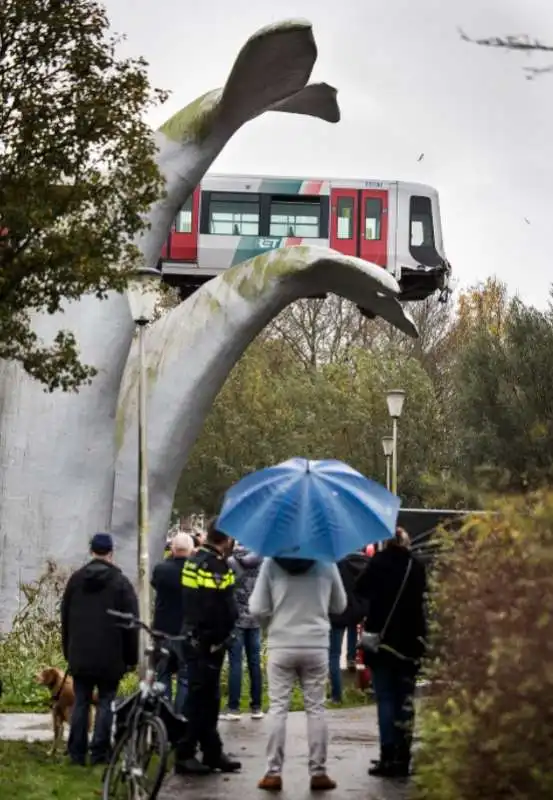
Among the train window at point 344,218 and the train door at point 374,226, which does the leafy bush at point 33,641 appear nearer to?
the train window at point 344,218

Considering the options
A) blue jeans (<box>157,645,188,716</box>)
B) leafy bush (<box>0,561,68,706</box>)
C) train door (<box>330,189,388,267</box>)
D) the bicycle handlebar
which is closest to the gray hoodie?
the bicycle handlebar

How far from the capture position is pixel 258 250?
35188mm

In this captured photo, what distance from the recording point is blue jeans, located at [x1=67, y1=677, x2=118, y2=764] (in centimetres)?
991

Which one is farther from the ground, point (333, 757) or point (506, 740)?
point (506, 740)

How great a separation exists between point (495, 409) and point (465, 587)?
3047 cm

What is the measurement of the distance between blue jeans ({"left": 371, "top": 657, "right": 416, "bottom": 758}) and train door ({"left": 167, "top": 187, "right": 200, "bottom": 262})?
84.9ft

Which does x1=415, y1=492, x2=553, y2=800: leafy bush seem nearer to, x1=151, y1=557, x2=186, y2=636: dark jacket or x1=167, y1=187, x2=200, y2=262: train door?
x1=151, y1=557, x2=186, y2=636: dark jacket

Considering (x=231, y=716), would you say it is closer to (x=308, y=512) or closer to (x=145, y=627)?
(x=308, y=512)

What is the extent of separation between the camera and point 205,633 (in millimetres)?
9695

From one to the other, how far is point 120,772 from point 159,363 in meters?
11.4

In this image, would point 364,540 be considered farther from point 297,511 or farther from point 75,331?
point 75,331

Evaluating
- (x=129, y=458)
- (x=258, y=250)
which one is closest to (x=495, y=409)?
(x=258, y=250)

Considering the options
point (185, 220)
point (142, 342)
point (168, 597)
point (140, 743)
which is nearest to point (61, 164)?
point (142, 342)

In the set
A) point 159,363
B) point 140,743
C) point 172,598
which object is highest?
Answer: point 159,363
